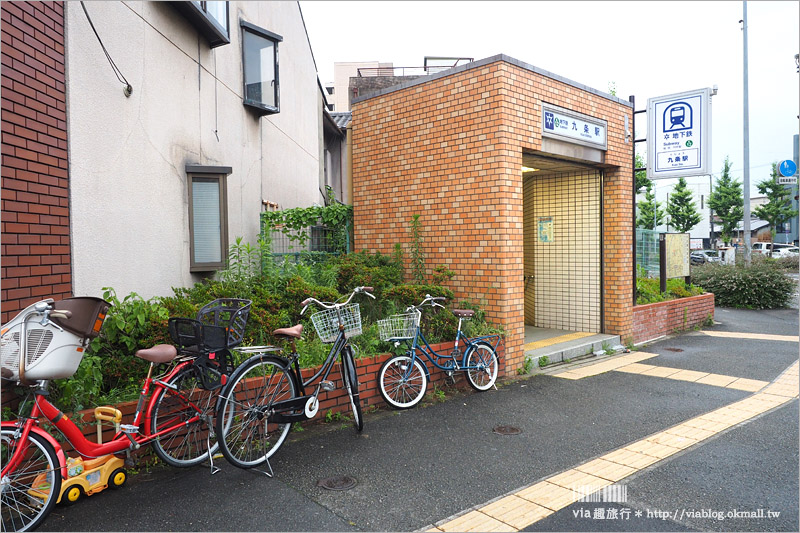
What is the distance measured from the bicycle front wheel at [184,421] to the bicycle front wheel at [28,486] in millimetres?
756

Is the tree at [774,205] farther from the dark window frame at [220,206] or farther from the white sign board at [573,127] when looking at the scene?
the dark window frame at [220,206]

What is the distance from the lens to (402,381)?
597cm

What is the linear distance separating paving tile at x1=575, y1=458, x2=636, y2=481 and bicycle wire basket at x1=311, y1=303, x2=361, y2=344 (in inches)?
94.2

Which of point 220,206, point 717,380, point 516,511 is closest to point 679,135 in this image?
point 717,380

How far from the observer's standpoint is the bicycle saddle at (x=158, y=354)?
4.02 meters

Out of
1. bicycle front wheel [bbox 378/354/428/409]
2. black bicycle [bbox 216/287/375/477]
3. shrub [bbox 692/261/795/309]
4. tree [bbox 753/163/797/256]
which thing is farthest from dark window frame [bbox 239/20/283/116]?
tree [bbox 753/163/797/256]

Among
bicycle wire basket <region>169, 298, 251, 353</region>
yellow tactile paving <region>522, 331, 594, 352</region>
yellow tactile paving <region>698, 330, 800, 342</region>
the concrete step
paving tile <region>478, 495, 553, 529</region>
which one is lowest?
paving tile <region>478, 495, 553, 529</region>

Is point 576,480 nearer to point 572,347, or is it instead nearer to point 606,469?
point 606,469

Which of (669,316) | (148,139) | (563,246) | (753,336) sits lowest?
(753,336)

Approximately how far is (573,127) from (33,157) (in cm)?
713

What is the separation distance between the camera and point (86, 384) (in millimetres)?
4281

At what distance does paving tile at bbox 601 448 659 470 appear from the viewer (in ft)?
14.6

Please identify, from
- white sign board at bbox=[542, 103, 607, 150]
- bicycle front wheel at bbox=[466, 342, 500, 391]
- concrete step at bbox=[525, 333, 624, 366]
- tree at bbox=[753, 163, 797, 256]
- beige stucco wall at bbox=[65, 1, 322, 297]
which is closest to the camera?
beige stucco wall at bbox=[65, 1, 322, 297]

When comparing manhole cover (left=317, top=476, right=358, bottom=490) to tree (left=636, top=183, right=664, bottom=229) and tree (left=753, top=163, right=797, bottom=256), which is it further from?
tree (left=636, top=183, right=664, bottom=229)
